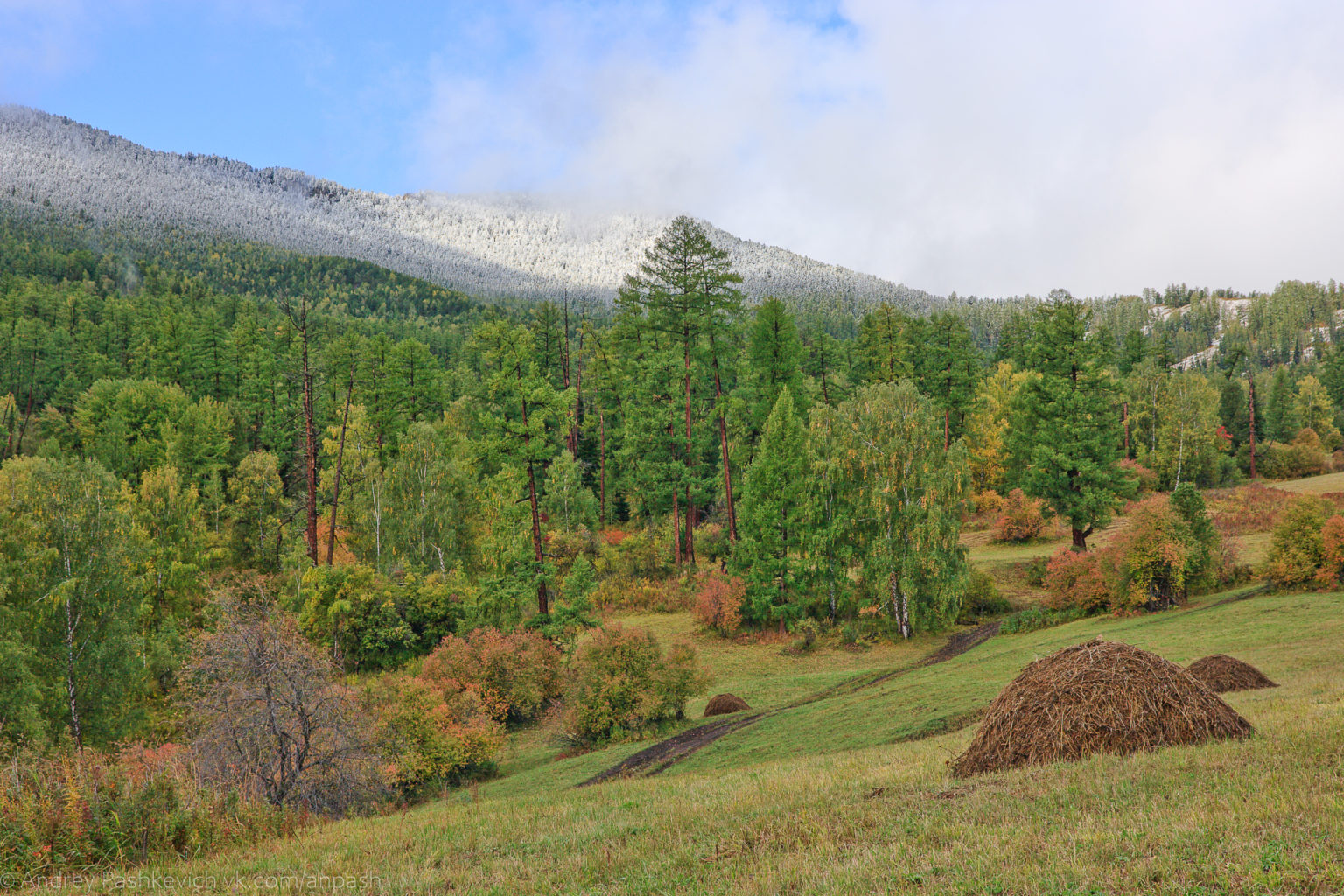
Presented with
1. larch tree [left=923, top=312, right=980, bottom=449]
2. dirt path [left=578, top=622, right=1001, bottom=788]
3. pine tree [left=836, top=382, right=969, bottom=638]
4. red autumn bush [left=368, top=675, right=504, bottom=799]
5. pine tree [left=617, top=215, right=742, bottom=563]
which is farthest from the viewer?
larch tree [left=923, top=312, right=980, bottom=449]

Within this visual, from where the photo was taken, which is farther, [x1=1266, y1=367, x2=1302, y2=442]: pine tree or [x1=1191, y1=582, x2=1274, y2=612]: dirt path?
[x1=1266, y1=367, x2=1302, y2=442]: pine tree

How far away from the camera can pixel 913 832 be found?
25.2 feet

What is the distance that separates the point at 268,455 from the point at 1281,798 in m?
54.0

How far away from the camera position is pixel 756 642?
122 ft

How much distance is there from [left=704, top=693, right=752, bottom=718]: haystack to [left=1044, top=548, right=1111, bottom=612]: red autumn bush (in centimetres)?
1767

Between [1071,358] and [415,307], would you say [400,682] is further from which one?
[415,307]

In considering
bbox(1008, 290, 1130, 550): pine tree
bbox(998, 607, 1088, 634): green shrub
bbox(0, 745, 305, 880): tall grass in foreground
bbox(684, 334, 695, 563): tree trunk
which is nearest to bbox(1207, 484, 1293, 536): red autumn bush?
bbox(1008, 290, 1130, 550): pine tree

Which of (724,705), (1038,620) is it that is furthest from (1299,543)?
(724,705)

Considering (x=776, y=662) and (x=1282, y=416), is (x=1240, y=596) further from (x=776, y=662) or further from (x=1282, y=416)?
(x=1282, y=416)

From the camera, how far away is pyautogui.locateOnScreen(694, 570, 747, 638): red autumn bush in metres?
37.4

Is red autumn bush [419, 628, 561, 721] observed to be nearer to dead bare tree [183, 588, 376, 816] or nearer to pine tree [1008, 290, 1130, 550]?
dead bare tree [183, 588, 376, 816]

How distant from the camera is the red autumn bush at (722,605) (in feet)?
123

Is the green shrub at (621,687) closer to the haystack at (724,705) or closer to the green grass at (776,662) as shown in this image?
the haystack at (724,705)

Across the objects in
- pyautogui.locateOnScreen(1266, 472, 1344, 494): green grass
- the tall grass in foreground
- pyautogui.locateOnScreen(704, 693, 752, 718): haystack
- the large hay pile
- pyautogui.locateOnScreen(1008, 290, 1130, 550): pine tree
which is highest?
pyautogui.locateOnScreen(1008, 290, 1130, 550): pine tree
